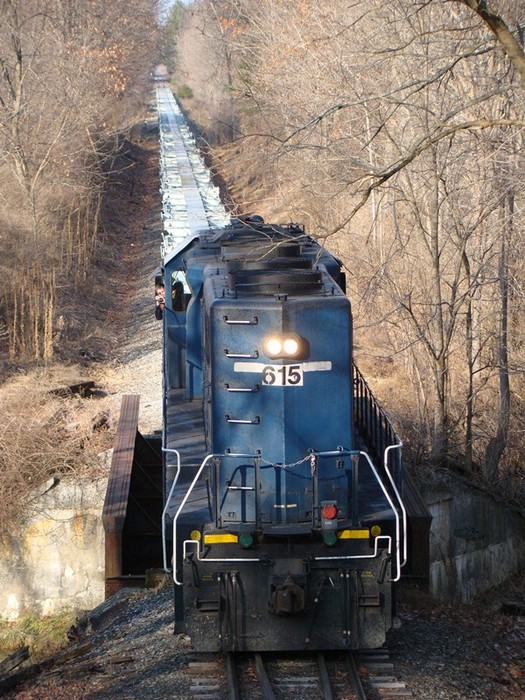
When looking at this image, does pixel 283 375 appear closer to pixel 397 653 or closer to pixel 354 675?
pixel 354 675

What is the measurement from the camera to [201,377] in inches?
361

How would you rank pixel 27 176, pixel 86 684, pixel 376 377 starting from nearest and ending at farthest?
pixel 86 684
pixel 376 377
pixel 27 176

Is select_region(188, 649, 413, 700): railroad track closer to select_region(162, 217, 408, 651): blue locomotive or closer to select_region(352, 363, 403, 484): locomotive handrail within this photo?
select_region(162, 217, 408, 651): blue locomotive

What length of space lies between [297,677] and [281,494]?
4.65 feet

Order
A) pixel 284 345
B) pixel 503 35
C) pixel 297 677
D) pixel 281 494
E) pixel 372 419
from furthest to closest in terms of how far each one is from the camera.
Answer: pixel 372 419, pixel 281 494, pixel 284 345, pixel 503 35, pixel 297 677

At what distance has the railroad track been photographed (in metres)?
6.61

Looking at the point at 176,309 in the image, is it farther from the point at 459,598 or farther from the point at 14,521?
the point at 459,598

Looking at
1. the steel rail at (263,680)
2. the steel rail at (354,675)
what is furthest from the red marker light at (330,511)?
the steel rail at (263,680)

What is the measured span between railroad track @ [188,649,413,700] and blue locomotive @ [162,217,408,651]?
0.18m

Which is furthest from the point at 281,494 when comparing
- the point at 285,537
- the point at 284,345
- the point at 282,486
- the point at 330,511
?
the point at 284,345

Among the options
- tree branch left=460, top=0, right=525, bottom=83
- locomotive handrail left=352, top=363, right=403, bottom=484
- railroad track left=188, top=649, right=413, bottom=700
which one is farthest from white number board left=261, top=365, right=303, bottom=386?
tree branch left=460, top=0, right=525, bottom=83

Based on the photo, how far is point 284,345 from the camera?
7.23 meters

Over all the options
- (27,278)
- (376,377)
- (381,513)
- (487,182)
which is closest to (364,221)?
Answer: (376,377)

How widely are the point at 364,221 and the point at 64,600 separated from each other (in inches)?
553
